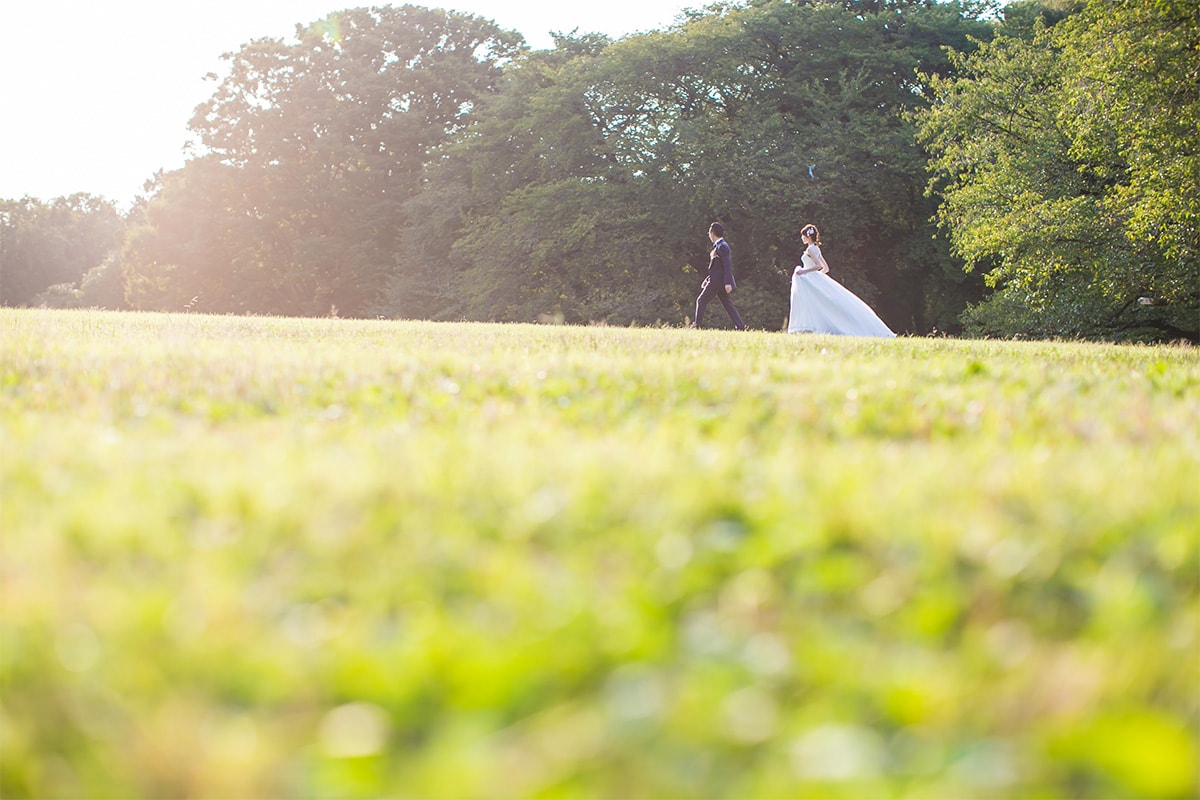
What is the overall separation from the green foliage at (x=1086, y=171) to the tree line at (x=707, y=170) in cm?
7

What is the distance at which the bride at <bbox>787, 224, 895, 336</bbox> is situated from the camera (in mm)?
17125

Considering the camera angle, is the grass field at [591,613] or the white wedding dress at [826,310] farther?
the white wedding dress at [826,310]

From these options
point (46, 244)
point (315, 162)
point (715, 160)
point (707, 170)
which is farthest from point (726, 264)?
point (46, 244)

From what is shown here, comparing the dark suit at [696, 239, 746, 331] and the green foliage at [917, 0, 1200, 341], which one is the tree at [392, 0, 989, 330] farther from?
the dark suit at [696, 239, 746, 331]

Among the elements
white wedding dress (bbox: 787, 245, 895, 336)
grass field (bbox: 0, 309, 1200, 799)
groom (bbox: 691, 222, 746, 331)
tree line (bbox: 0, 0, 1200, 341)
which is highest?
tree line (bbox: 0, 0, 1200, 341)

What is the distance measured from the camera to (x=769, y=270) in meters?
36.9

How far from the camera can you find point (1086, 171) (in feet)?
83.1

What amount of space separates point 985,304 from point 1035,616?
106 feet

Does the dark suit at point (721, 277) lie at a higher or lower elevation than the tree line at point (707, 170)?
lower

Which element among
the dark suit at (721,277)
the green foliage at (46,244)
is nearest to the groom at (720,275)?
the dark suit at (721,277)

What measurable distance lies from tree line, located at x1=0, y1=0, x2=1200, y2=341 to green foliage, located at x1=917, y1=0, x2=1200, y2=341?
0.23 ft

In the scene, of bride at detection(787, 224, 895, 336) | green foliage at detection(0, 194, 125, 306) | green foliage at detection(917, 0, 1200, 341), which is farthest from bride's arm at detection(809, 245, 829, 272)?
green foliage at detection(0, 194, 125, 306)

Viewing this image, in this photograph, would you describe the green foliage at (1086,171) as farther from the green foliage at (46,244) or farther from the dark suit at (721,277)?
the green foliage at (46,244)

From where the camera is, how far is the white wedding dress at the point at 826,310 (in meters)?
17.1
